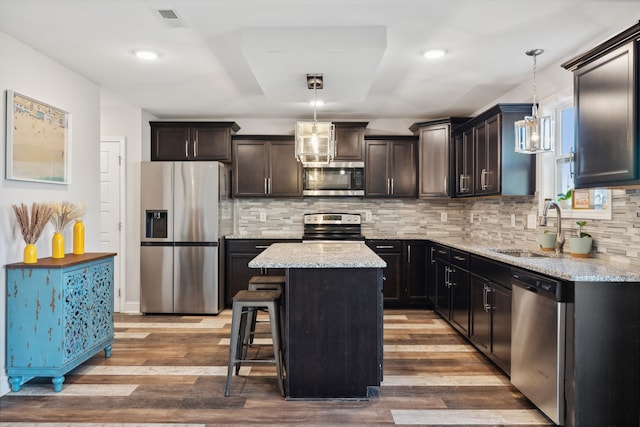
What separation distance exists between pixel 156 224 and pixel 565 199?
4.04m

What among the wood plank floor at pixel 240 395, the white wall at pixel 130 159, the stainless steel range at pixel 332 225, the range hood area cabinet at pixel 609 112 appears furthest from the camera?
the stainless steel range at pixel 332 225

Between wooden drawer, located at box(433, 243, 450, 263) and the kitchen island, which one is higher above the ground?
wooden drawer, located at box(433, 243, 450, 263)

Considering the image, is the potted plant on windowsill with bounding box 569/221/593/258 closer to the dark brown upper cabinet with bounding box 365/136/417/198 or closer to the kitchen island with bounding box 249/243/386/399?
the kitchen island with bounding box 249/243/386/399

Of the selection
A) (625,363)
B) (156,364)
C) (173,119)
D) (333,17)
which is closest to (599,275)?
(625,363)

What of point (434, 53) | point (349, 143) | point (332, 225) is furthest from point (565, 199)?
point (332, 225)

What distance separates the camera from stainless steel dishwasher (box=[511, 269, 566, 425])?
7.56 ft

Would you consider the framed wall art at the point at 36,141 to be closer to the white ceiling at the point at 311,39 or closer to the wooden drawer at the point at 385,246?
the white ceiling at the point at 311,39

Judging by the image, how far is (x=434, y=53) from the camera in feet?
10.7

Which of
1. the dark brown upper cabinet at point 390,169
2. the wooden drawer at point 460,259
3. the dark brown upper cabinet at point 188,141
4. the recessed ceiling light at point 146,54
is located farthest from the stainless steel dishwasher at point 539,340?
the dark brown upper cabinet at point 188,141

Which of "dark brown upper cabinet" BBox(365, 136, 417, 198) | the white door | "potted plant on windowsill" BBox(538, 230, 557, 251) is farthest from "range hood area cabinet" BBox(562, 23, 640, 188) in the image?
the white door

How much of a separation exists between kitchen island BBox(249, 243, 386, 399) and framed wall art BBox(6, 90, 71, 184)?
1762 millimetres

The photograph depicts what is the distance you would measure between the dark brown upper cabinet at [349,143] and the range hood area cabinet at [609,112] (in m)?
2.86

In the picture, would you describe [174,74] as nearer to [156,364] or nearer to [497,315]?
[156,364]

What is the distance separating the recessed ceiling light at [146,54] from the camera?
328 cm
